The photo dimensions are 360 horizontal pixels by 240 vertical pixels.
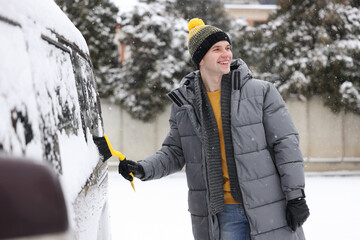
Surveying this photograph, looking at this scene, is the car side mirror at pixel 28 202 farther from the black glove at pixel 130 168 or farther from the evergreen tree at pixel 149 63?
the evergreen tree at pixel 149 63

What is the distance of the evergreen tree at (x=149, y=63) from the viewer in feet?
34.9

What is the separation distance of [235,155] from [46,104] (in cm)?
135

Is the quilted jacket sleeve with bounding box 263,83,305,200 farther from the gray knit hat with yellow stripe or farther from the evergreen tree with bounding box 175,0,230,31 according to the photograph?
the evergreen tree with bounding box 175,0,230,31

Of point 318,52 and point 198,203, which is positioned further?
point 318,52

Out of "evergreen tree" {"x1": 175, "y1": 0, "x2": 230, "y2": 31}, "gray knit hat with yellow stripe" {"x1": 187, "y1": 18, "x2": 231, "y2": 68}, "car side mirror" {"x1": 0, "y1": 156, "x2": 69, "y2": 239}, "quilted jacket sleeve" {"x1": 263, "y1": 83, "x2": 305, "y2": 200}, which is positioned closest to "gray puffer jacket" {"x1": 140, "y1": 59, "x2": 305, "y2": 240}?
"quilted jacket sleeve" {"x1": 263, "y1": 83, "x2": 305, "y2": 200}

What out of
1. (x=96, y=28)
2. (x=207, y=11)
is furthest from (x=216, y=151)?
(x=207, y=11)

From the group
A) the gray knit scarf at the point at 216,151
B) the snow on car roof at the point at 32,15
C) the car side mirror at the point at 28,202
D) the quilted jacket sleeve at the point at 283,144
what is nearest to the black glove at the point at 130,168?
the gray knit scarf at the point at 216,151

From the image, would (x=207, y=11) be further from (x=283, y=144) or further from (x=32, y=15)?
(x=32, y=15)

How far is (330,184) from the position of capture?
913cm

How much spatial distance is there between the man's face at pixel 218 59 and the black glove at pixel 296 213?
2.71 feet

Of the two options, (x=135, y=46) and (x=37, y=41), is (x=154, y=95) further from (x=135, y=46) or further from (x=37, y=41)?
(x=37, y=41)

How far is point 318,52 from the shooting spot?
10.7 metres

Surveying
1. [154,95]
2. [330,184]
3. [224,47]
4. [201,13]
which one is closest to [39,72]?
[224,47]

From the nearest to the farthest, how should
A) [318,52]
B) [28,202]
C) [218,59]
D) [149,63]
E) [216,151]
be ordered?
[28,202], [216,151], [218,59], [318,52], [149,63]
